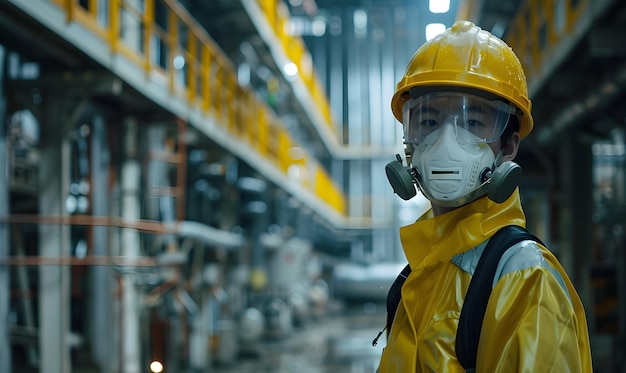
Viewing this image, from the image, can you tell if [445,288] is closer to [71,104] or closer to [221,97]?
[71,104]

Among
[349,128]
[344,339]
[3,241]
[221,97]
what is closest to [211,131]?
[221,97]

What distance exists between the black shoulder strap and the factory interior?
4.73ft

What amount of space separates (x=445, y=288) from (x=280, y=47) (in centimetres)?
1543

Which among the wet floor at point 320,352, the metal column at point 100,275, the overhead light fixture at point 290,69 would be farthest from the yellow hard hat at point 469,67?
the overhead light fixture at point 290,69

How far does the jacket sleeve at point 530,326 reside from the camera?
63.1 inches

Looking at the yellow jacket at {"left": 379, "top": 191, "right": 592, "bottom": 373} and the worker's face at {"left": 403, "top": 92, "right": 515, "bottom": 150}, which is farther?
the worker's face at {"left": 403, "top": 92, "right": 515, "bottom": 150}

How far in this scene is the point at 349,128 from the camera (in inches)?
1265

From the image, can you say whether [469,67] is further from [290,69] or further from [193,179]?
[290,69]

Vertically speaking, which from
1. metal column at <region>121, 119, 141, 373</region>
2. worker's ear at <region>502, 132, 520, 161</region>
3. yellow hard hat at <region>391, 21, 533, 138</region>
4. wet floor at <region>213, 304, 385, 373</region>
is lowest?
wet floor at <region>213, 304, 385, 373</region>

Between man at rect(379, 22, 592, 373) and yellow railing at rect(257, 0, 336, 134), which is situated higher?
yellow railing at rect(257, 0, 336, 134)

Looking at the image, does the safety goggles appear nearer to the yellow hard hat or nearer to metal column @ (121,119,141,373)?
the yellow hard hat

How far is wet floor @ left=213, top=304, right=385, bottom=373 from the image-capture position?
1284 cm

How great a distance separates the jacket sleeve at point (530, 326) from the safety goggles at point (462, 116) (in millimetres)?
406

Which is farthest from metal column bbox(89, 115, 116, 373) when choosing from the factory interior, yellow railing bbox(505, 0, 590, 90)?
yellow railing bbox(505, 0, 590, 90)
